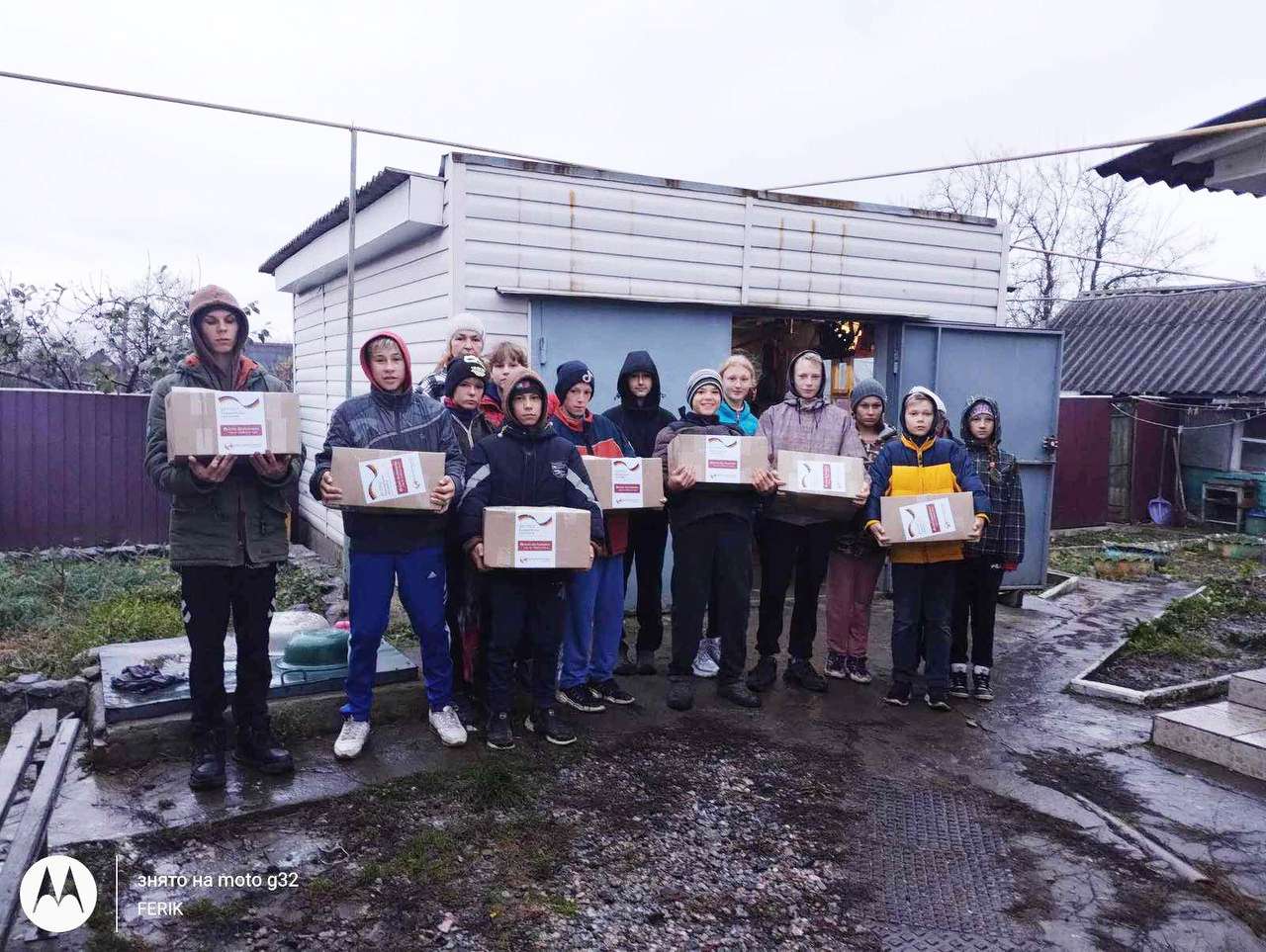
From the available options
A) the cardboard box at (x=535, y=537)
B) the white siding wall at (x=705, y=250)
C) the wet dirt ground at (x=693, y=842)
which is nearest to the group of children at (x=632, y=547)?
the cardboard box at (x=535, y=537)

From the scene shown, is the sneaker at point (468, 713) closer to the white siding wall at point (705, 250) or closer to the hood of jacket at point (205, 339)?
the hood of jacket at point (205, 339)

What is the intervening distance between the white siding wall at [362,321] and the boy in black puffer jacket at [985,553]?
3451 mm

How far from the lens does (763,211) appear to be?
6.82 meters

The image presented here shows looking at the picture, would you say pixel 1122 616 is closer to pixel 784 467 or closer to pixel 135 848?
pixel 784 467

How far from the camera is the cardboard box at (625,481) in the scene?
449 cm

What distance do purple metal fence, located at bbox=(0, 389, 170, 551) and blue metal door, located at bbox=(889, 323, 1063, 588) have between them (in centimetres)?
742

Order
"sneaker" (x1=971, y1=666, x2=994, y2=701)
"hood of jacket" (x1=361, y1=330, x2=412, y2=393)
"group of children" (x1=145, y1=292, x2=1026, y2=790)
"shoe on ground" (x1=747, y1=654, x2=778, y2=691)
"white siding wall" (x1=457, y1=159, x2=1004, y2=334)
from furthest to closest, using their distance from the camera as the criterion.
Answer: "white siding wall" (x1=457, y1=159, x2=1004, y2=334) → "sneaker" (x1=971, y1=666, x2=994, y2=701) → "shoe on ground" (x1=747, y1=654, x2=778, y2=691) → "hood of jacket" (x1=361, y1=330, x2=412, y2=393) → "group of children" (x1=145, y1=292, x2=1026, y2=790)

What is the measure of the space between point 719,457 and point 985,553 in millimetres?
1688

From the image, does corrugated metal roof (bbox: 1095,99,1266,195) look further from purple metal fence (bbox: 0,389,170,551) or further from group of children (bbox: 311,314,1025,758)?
purple metal fence (bbox: 0,389,170,551)

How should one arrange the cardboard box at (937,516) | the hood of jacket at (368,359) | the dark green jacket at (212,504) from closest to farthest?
the dark green jacket at (212,504) → the hood of jacket at (368,359) → the cardboard box at (937,516)

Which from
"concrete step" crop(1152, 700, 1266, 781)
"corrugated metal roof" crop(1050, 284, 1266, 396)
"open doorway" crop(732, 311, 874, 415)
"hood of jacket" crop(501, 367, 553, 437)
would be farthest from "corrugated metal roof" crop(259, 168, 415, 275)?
"corrugated metal roof" crop(1050, 284, 1266, 396)

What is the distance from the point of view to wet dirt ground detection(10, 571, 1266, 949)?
2.82 meters

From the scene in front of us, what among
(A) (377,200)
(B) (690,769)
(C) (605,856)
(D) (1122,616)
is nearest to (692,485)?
(B) (690,769)

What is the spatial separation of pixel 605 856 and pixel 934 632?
246 centimetres
